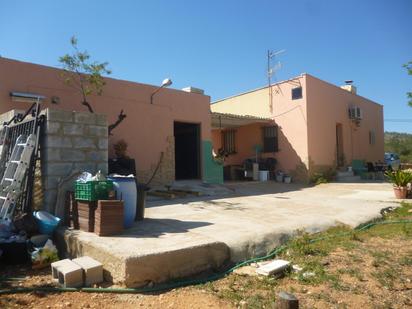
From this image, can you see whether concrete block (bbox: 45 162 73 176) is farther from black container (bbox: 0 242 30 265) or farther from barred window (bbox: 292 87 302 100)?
barred window (bbox: 292 87 302 100)

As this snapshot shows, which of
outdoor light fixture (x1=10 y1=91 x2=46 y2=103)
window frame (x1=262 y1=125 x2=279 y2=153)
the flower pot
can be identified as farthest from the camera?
window frame (x1=262 y1=125 x2=279 y2=153)

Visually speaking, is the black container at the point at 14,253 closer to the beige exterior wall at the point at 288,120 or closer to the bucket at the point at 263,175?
the bucket at the point at 263,175

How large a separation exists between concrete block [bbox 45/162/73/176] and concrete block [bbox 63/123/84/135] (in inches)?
Answer: 18.1

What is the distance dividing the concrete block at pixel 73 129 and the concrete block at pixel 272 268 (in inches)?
129

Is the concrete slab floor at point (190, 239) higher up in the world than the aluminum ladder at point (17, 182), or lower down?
lower down

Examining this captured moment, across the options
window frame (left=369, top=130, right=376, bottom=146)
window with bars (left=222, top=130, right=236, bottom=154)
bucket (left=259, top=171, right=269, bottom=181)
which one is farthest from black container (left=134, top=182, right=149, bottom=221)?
window frame (left=369, top=130, right=376, bottom=146)

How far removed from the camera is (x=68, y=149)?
4898mm

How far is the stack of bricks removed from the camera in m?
3.09

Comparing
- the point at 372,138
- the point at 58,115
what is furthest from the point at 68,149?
the point at 372,138

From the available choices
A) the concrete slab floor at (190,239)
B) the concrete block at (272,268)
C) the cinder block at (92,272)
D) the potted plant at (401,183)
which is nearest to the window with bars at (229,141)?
the potted plant at (401,183)

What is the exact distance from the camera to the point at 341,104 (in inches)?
700

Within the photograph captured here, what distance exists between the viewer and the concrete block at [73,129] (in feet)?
16.0

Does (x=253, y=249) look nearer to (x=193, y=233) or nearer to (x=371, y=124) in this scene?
(x=193, y=233)

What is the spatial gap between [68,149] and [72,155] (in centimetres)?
11
